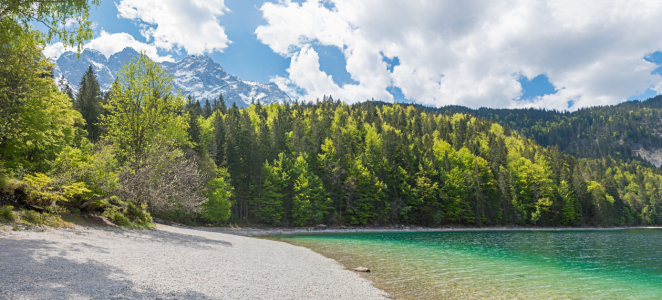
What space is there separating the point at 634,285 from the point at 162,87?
34.9m

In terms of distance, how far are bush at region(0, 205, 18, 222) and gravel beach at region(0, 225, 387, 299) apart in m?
1.57

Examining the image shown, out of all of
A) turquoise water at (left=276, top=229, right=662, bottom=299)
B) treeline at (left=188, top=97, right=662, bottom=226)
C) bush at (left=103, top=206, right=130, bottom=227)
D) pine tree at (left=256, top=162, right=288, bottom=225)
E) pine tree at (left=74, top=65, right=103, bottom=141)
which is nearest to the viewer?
turquoise water at (left=276, top=229, right=662, bottom=299)

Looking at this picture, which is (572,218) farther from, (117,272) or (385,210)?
(117,272)

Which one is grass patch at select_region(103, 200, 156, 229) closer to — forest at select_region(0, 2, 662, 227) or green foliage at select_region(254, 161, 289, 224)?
forest at select_region(0, 2, 662, 227)

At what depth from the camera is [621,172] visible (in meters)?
148

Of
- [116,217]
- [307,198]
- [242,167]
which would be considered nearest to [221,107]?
[242,167]

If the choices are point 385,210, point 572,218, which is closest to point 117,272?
point 385,210

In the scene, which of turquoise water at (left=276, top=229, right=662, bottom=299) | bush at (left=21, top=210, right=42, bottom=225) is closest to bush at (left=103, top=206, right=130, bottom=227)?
bush at (left=21, top=210, right=42, bottom=225)

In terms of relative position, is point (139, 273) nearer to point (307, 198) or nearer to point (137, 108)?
point (137, 108)

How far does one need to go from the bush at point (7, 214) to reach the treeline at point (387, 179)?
35.7m

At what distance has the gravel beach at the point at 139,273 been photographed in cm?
753

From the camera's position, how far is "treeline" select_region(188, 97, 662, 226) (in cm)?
5906

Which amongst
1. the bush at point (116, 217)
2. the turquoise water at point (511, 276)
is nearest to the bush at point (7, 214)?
the bush at point (116, 217)

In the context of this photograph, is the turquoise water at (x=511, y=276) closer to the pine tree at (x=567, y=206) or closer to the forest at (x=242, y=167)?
the forest at (x=242, y=167)
